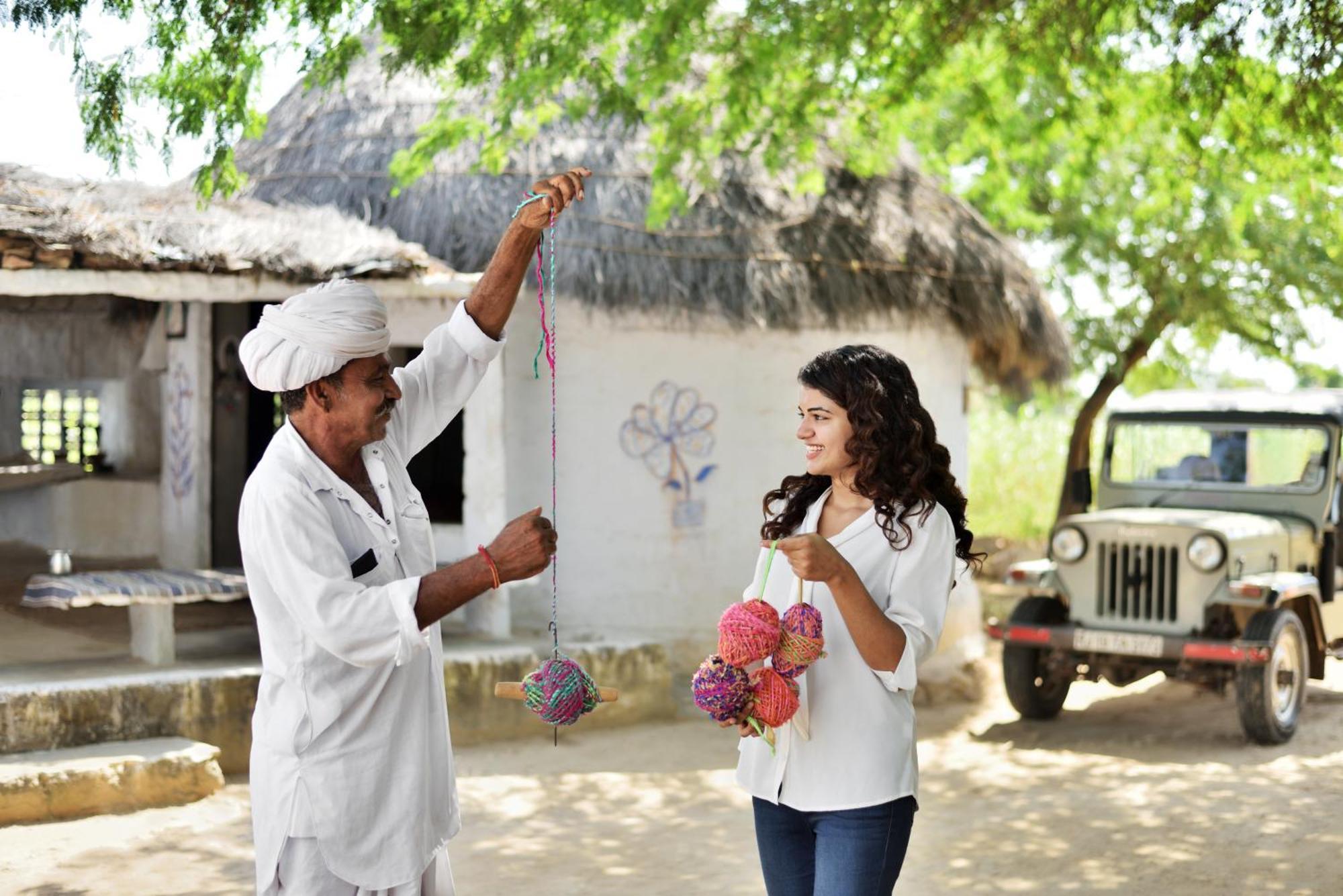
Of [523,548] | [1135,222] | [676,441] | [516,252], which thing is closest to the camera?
[523,548]

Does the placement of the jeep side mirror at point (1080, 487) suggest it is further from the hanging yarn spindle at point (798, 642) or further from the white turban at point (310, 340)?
the white turban at point (310, 340)

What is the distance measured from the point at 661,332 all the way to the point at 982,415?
11714 millimetres

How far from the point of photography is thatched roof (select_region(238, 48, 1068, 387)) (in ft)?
30.8

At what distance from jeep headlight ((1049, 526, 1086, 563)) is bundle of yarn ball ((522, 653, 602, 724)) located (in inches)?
239

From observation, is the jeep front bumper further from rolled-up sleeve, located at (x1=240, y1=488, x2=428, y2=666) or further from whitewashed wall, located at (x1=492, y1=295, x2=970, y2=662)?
rolled-up sleeve, located at (x1=240, y1=488, x2=428, y2=666)

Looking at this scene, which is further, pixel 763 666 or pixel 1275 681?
pixel 1275 681

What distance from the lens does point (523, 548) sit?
2625 mm

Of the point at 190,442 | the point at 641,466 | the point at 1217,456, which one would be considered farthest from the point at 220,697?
the point at 1217,456

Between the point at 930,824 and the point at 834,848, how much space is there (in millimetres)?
3999

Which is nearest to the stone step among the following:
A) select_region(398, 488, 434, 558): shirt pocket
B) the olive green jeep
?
select_region(398, 488, 434, 558): shirt pocket

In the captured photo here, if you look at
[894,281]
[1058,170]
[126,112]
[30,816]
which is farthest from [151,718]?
[1058,170]

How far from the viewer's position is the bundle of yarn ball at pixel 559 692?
306cm

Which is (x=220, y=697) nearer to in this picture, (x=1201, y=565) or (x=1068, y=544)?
(x=1068, y=544)

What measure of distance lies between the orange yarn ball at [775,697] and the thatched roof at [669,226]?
250 inches
